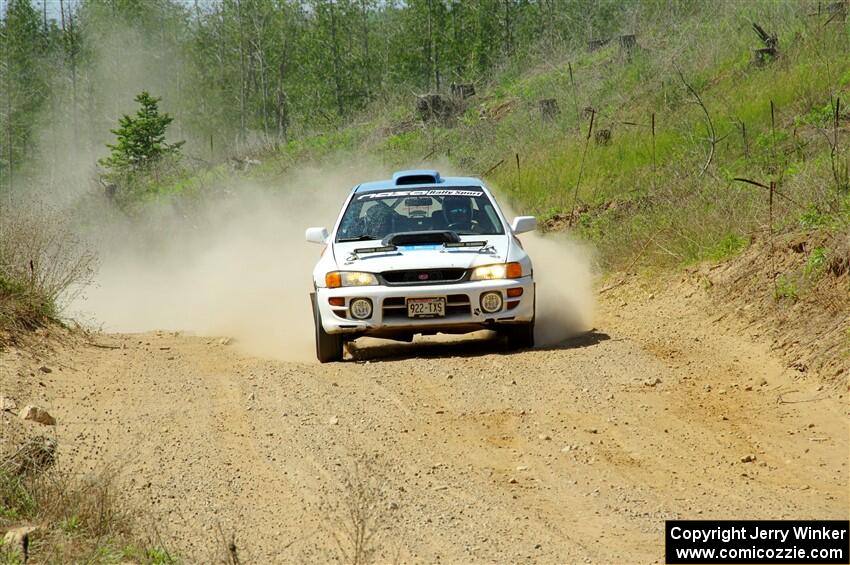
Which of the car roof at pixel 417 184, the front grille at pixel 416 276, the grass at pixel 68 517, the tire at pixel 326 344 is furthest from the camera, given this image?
the car roof at pixel 417 184

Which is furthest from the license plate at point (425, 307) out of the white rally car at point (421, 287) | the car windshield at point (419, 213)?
the car windshield at point (419, 213)

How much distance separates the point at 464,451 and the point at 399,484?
34.3 inches

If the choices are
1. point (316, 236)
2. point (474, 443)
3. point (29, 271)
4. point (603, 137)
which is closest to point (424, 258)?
point (316, 236)

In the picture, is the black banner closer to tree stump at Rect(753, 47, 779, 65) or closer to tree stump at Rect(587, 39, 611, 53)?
tree stump at Rect(753, 47, 779, 65)

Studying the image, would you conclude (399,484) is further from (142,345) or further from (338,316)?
(142,345)

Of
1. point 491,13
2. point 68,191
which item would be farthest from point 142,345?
point 491,13

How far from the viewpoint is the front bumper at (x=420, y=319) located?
10773 mm

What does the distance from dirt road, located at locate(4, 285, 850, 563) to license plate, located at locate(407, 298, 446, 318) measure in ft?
1.60

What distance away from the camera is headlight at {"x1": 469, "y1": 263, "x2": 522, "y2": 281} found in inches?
431

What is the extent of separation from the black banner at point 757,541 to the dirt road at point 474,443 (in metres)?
0.14

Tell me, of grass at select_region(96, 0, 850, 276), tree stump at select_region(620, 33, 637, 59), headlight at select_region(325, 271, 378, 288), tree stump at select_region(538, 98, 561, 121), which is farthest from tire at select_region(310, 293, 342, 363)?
tree stump at select_region(620, 33, 637, 59)

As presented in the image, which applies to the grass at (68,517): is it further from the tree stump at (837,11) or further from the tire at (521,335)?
the tree stump at (837,11)

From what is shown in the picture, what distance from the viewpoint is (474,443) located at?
7895 mm

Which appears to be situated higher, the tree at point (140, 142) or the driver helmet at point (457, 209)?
the driver helmet at point (457, 209)
